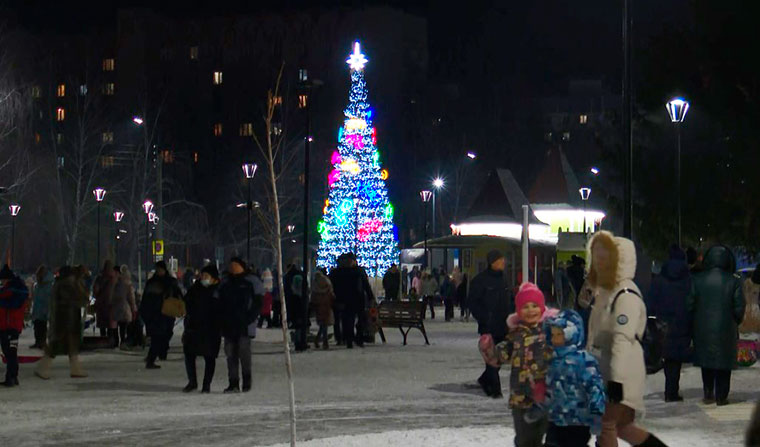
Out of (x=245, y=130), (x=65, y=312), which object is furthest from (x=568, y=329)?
(x=245, y=130)

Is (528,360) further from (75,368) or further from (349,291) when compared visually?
(349,291)

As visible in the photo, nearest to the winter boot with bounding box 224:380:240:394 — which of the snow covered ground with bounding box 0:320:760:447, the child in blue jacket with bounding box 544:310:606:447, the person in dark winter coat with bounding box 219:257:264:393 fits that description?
the person in dark winter coat with bounding box 219:257:264:393

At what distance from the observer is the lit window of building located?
73125 millimetres

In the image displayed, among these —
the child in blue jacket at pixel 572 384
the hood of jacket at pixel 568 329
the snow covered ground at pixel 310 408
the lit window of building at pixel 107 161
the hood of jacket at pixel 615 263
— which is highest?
the lit window of building at pixel 107 161

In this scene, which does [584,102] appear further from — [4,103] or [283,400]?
[283,400]

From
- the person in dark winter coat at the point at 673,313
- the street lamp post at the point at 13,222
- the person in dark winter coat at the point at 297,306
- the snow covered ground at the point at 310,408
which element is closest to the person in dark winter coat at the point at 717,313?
the person in dark winter coat at the point at 673,313

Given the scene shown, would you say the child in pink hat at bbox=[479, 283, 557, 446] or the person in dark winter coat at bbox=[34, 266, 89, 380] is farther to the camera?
the person in dark winter coat at bbox=[34, 266, 89, 380]

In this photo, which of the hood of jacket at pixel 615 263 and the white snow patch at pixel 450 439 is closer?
the hood of jacket at pixel 615 263

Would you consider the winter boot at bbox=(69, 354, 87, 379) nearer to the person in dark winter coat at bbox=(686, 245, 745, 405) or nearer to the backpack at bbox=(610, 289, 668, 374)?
the person in dark winter coat at bbox=(686, 245, 745, 405)

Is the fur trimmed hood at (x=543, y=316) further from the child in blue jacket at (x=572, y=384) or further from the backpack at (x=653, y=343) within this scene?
the backpack at (x=653, y=343)

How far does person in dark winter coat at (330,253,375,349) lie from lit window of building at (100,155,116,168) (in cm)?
4796

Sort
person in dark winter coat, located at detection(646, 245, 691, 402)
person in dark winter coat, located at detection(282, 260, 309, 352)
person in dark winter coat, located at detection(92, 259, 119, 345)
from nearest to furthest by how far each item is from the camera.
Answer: person in dark winter coat, located at detection(646, 245, 691, 402) < person in dark winter coat, located at detection(92, 259, 119, 345) < person in dark winter coat, located at detection(282, 260, 309, 352)

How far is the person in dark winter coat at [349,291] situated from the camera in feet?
86.0

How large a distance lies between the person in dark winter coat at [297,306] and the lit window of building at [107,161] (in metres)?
45.3
